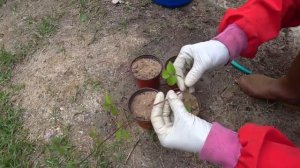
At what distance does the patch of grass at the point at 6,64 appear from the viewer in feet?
8.11

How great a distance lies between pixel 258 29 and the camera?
1801 mm

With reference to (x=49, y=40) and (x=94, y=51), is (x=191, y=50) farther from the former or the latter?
(x=49, y=40)

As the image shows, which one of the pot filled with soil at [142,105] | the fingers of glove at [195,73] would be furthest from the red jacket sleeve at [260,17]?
the pot filled with soil at [142,105]

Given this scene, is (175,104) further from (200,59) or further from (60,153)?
(60,153)

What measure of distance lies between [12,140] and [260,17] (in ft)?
5.32

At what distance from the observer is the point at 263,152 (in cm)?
135

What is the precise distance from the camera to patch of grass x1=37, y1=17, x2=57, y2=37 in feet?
8.91

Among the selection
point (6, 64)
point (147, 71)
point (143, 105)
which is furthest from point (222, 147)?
point (6, 64)

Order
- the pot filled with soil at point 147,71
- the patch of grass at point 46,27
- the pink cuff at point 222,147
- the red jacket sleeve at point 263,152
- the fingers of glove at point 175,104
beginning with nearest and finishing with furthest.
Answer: the red jacket sleeve at point 263,152, the pink cuff at point 222,147, the fingers of glove at point 175,104, the pot filled with soil at point 147,71, the patch of grass at point 46,27

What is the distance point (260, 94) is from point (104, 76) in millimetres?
1052

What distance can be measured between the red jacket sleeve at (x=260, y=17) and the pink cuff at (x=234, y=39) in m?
0.02

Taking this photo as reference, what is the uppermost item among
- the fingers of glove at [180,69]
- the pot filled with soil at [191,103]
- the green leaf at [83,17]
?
the fingers of glove at [180,69]

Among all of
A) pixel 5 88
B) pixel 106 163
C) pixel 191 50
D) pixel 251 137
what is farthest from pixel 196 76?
pixel 5 88

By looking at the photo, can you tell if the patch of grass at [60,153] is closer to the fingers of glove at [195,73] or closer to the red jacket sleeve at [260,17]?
the fingers of glove at [195,73]
